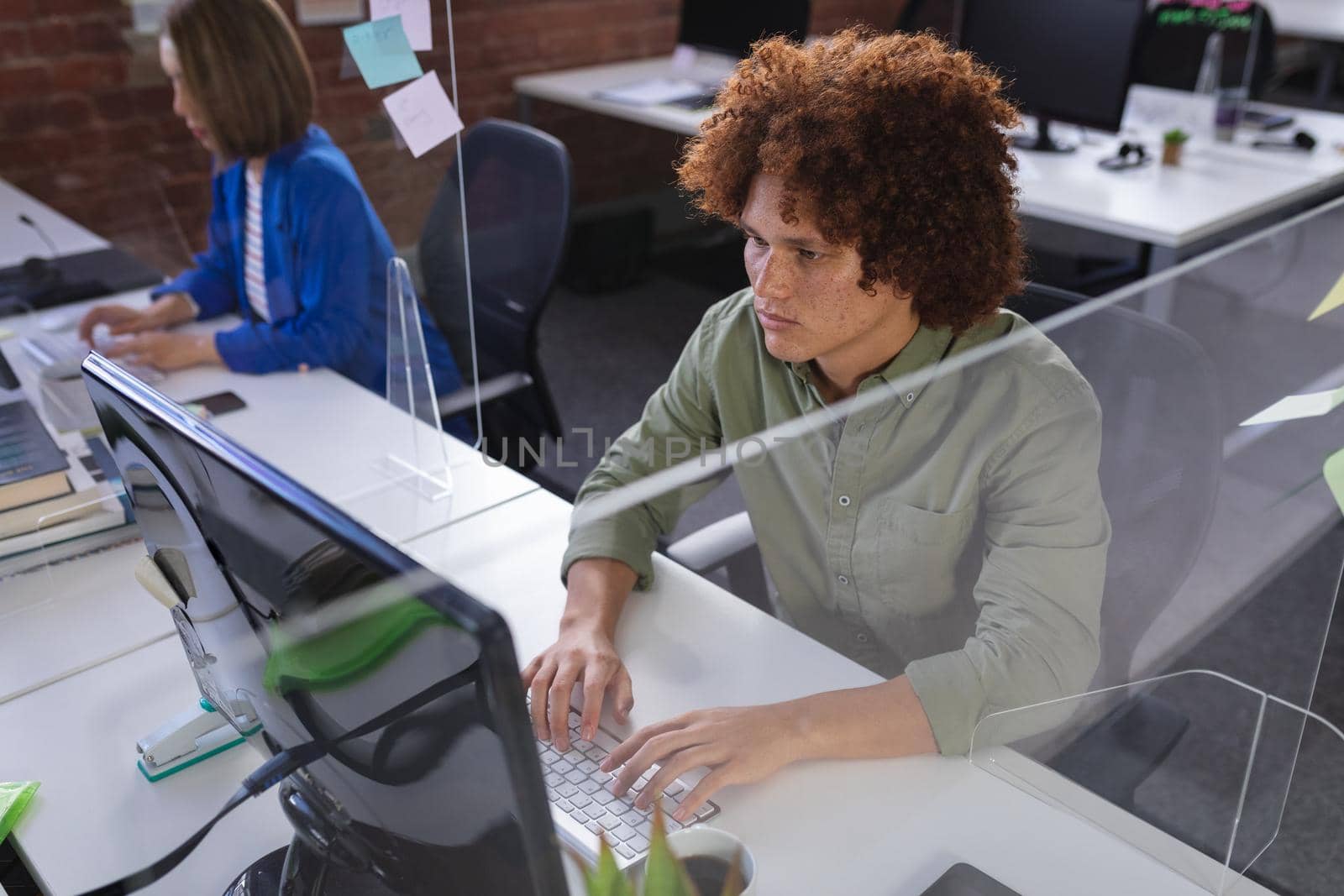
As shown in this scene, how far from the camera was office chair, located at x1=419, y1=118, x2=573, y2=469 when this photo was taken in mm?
1810

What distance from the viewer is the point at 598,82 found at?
3.68 m

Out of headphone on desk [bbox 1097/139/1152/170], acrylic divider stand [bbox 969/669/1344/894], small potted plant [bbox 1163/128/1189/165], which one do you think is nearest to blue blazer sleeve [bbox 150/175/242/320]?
acrylic divider stand [bbox 969/669/1344/894]

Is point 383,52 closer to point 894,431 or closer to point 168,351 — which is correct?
point 168,351

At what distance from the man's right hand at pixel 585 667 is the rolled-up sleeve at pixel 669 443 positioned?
0.12 metres

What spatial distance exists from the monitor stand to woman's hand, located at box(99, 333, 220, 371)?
2.09m

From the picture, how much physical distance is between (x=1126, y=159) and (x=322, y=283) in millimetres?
2105

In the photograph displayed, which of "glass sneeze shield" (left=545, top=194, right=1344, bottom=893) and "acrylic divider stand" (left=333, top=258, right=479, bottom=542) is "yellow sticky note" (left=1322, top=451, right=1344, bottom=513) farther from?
"acrylic divider stand" (left=333, top=258, right=479, bottom=542)

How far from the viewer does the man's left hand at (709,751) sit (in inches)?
38.7

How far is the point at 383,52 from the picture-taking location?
1568mm

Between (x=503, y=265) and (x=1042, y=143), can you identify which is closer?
(x=503, y=265)

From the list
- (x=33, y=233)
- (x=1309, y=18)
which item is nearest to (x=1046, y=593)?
(x=33, y=233)

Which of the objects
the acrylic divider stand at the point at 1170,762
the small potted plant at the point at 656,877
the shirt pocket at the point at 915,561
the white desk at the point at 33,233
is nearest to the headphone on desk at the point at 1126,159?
the shirt pocket at the point at 915,561

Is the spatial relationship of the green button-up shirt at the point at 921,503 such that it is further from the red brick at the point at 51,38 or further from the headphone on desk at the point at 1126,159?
the red brick at the point at 51,38

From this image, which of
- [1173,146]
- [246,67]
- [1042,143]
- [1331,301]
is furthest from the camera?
[1042,143]
